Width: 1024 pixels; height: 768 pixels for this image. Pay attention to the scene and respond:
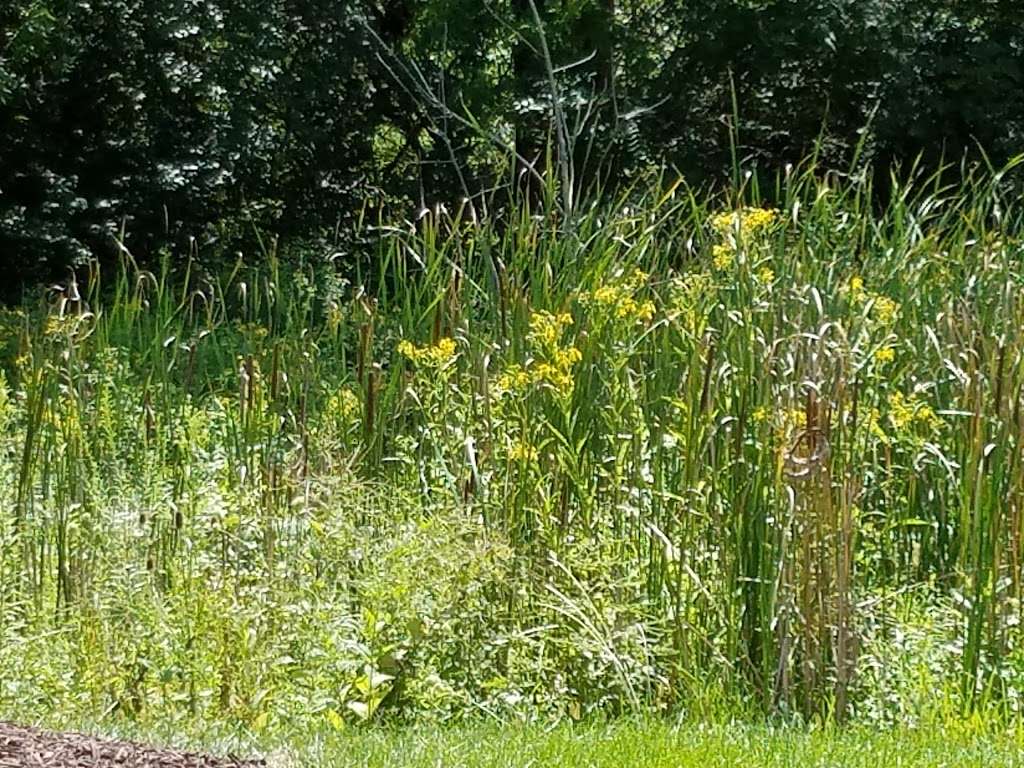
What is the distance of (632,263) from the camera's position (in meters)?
5.53

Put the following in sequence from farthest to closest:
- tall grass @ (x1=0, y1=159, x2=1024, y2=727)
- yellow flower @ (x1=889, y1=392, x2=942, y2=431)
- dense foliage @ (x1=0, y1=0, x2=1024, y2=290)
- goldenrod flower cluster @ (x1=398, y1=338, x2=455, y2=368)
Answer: dense foliage @ (x1=0, y1=0, x2=1024, y2=290) → goldenrod flower cluster @ (x1=398, y1=338, x2=455, y2=368) → yellow flower @ (x1=889, y1=392, x2=942, y2=431) → tall grass @ (x1=0, y1=159, x2=1024, y2=727)

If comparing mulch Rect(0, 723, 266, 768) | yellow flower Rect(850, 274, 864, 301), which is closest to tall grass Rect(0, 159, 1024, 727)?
yellow flower Rect(850, 274, 864, 301)

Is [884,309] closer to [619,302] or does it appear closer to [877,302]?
[877,302]

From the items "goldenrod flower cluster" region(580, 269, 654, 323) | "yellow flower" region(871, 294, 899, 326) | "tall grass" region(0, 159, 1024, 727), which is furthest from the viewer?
"goldenrod flower cluster" region(580, 269, 654, 323)

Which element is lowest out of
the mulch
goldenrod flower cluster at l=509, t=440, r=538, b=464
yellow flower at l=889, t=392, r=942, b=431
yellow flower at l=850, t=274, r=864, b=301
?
the mulch

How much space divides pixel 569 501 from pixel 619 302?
2.23 feet

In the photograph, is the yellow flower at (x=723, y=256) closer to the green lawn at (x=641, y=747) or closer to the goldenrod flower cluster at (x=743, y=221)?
the goldenrod flower cluster at (x=743, y=221)

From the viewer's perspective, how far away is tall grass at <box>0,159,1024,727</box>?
4.34m

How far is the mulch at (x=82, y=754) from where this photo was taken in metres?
3.17

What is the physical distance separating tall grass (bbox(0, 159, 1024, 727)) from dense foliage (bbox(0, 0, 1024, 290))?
692cm

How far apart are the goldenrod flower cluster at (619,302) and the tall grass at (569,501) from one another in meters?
0.01

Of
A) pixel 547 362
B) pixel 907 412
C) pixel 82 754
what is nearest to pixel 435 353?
pixel 547 362

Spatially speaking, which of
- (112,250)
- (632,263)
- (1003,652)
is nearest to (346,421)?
(632,263)

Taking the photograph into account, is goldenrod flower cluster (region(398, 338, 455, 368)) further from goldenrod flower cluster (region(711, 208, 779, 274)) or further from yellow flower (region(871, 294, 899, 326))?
yellow flower (region(871, 294, 899, 326))
